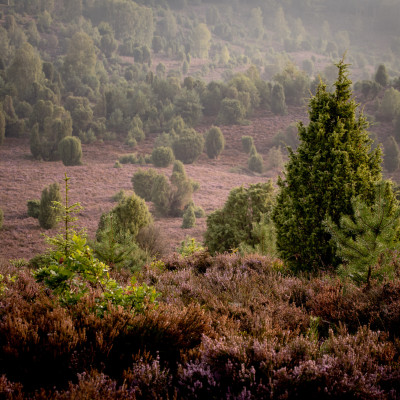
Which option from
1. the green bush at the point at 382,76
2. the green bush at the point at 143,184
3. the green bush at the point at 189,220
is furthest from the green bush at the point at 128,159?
the green bush at the point at 382,76

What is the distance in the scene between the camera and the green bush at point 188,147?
52269 mm

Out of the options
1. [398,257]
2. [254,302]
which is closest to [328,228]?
[398,257]

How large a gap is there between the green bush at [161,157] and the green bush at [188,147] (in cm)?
444

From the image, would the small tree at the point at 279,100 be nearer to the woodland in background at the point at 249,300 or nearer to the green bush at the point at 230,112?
the green bush at the point at 230,112

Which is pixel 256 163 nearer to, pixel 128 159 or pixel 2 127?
pixel 128 159

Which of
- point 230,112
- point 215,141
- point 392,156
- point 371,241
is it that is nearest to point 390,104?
point 392,156

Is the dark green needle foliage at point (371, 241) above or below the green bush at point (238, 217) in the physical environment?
above

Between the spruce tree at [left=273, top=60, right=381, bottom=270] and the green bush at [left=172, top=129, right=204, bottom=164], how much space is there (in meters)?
47.3

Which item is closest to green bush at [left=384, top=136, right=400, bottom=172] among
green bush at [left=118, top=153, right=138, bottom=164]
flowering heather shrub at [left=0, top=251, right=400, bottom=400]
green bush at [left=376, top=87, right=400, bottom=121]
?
green bush at [left=376, top=87, right=400, bottom=121]

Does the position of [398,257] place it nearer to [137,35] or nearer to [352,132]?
[352,132]

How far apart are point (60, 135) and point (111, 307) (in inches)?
2055

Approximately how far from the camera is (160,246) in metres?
17.4

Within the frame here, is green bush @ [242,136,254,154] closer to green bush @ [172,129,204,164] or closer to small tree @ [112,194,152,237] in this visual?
green bush @ [172,129,204,164]

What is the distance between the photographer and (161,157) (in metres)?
47.7
